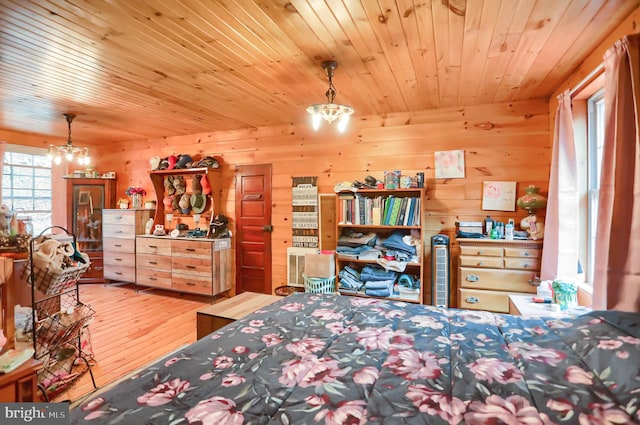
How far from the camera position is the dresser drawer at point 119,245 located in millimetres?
4707

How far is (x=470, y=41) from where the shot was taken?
2.04 metres

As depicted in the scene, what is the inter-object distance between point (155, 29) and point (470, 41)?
1.93 meters

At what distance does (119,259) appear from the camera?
4.81 m

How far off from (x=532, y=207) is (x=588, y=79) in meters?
1.14

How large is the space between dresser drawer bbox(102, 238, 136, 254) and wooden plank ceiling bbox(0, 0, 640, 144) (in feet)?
6.45

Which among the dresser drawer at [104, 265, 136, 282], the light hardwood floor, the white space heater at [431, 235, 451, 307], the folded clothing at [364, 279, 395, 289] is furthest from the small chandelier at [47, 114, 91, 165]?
the white space heater at [431, 235, 451, 307]

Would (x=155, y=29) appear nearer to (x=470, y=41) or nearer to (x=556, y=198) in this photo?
(x=470, y=41)

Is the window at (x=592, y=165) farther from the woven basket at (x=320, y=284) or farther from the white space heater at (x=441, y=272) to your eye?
the woven basket at (x=320, y=284)

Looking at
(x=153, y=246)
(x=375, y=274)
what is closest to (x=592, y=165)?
(x=375, y=274)

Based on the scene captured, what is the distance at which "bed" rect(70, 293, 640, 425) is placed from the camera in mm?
908

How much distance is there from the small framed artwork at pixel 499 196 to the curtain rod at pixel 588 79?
979 millimetres

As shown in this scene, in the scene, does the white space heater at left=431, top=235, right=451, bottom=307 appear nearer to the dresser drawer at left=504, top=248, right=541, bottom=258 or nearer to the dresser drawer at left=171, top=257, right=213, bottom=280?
the dresser drawer at left=504, top=248, right=541, bottom=258

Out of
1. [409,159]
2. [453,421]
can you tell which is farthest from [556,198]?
[453,421]

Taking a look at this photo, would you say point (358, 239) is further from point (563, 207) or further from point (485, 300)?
point (563, 207)
